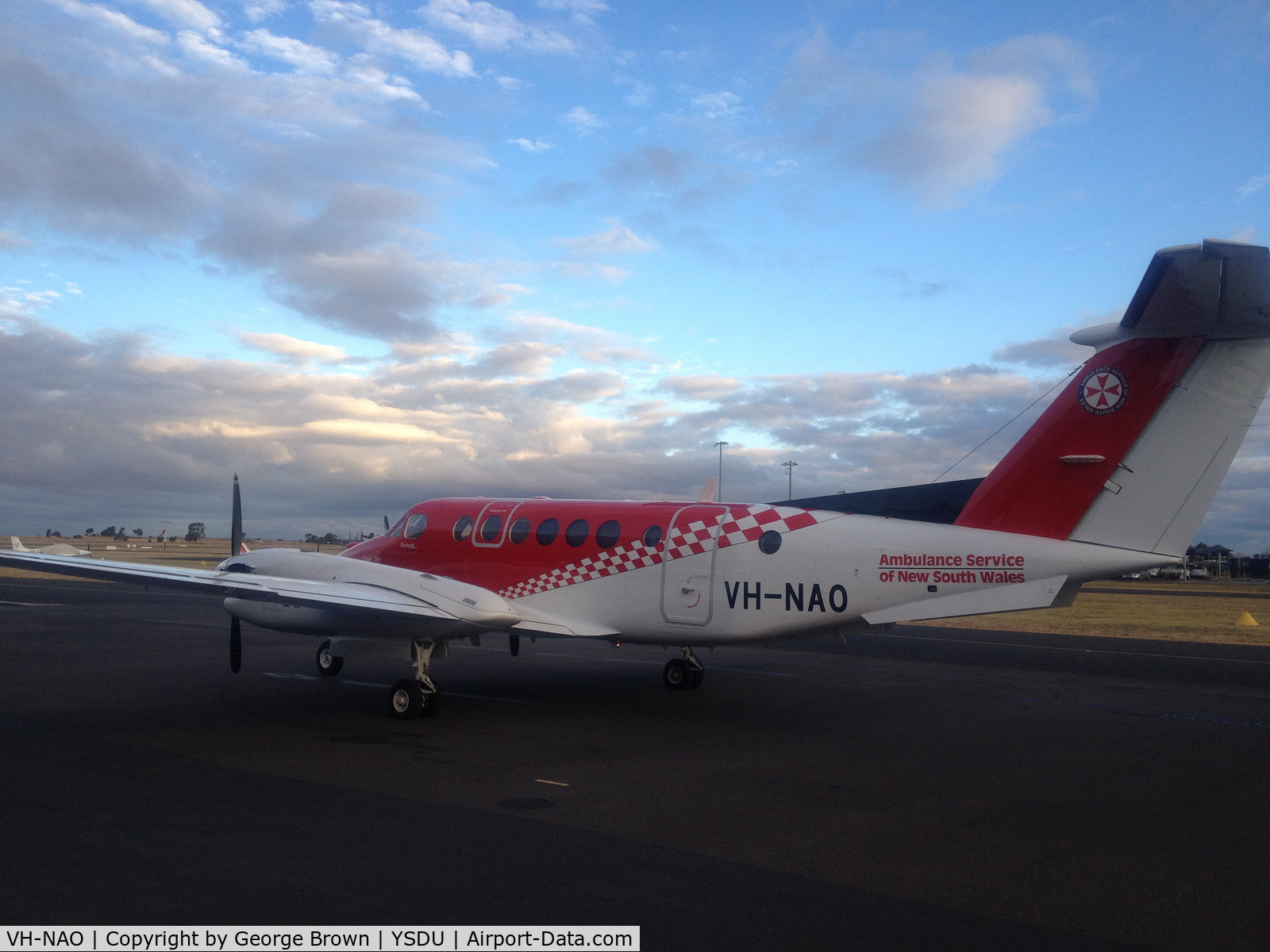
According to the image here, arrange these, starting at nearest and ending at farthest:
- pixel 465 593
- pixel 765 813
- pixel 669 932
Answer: pixel 669 932
pixel 765 813
pixel 465 593

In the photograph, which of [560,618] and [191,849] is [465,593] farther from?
[191,849]

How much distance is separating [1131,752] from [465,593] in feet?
29.2

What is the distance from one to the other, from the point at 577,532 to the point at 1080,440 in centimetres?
704

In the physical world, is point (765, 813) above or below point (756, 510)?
below

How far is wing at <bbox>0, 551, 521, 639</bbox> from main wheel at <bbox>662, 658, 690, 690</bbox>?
11.8 feet

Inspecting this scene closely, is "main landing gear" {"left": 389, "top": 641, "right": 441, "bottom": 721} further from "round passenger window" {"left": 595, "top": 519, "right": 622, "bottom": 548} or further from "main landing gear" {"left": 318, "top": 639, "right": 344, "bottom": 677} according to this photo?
"main landing gear" {"left": 318, "top": 639, "right": 344, "bottom": 677}

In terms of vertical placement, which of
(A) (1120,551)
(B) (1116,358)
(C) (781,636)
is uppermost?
(B) (1116,358)

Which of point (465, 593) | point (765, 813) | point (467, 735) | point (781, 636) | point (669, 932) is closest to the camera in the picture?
point (669, 932)

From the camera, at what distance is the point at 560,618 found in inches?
516

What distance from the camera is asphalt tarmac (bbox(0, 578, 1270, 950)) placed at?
5.36 m

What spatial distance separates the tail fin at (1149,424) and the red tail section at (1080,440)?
0.03ft

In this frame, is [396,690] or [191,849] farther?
[396,690]

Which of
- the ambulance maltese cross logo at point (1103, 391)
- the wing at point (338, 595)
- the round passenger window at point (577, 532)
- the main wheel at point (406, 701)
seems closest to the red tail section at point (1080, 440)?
the ambulance maltese cross logo at point (1103, 391)

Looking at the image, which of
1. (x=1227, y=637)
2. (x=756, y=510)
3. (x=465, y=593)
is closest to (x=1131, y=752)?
(x=756, y=510)
